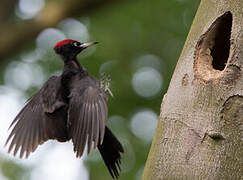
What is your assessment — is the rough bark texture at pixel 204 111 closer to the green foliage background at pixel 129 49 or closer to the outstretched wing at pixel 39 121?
the outstretched wing at pixel 39 121

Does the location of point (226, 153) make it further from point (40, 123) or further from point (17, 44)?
point (17, 44)

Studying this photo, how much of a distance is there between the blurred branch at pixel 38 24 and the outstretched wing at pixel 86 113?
227 centimetres

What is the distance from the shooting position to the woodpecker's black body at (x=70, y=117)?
371 centimetres

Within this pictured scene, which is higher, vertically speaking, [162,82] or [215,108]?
[162,82]

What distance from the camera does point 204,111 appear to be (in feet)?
9.21

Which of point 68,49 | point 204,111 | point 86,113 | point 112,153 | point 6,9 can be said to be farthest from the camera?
point 6,9

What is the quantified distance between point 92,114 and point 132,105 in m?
3.90

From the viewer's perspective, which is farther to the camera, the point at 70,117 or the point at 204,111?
the point at 70,117

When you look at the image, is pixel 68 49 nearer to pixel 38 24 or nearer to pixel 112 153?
pixel 112 153

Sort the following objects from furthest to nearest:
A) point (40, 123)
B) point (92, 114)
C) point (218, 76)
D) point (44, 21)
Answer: point (44, 21)
point (40, 123)
point (92, 114)
point (218, 76)

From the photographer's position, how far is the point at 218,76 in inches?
114

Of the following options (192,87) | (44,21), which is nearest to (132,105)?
(44,21)

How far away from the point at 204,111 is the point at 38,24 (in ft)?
12.5

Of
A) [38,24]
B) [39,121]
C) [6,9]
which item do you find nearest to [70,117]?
[39,121]
